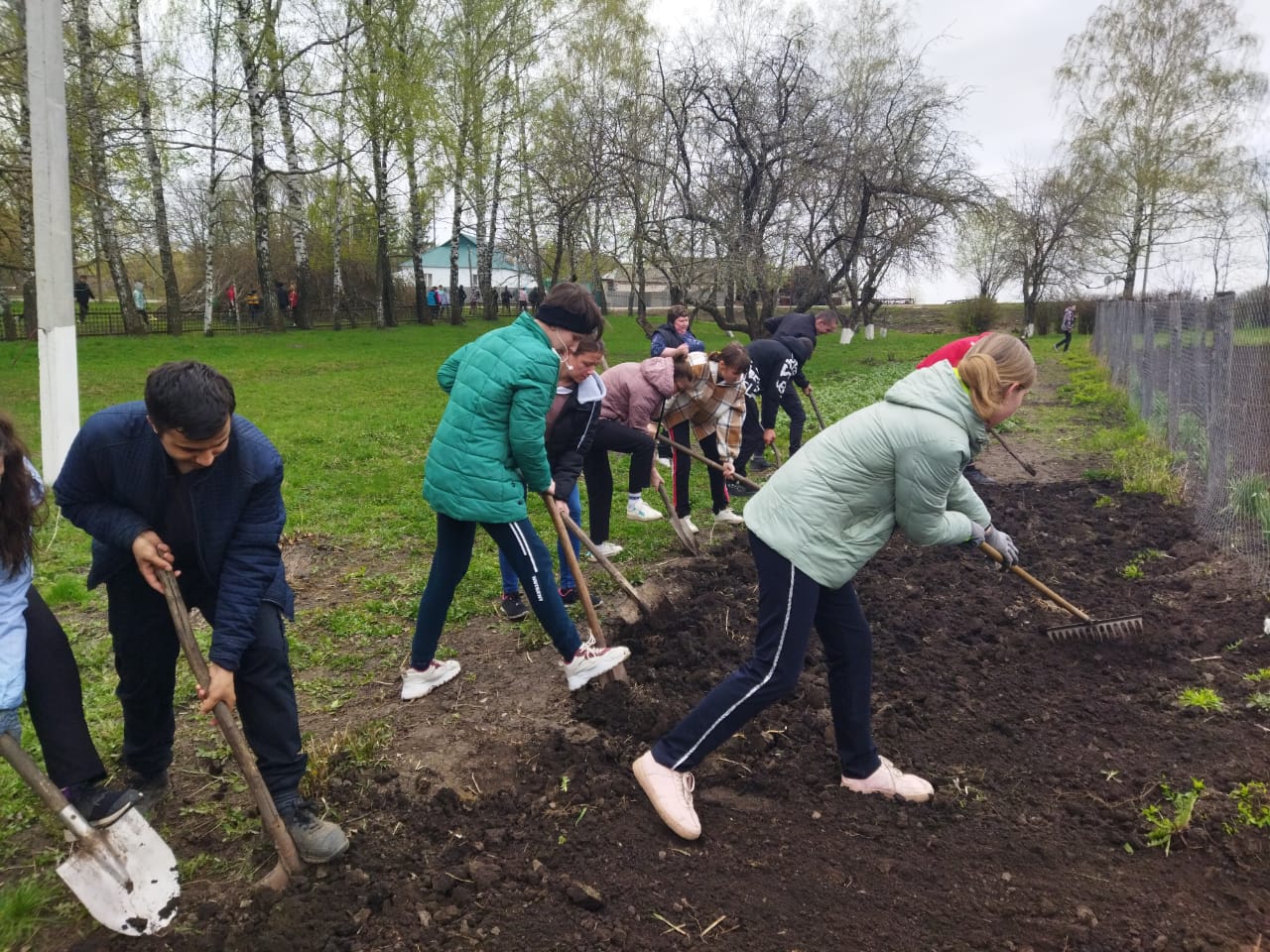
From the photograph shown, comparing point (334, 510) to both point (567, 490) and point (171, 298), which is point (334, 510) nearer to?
point (567, 490)

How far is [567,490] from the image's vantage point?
183 inches

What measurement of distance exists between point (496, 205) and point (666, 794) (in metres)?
28.5

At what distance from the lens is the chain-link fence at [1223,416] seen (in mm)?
5441

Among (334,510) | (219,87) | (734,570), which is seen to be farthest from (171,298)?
(734,570)

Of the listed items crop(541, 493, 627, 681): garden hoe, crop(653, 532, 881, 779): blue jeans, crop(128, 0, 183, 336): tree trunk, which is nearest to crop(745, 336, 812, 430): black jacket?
crop(541, 493, 627, 681): garden hoe

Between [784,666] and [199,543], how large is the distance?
1865 mm

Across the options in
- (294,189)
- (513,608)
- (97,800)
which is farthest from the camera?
(294,189)

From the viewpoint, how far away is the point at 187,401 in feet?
7.26

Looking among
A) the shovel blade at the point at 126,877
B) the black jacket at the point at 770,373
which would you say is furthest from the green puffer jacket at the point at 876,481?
the black jacket at the point at 770,373

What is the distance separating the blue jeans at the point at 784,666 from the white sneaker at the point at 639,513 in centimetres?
370

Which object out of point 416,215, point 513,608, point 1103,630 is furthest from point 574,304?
point 416,215

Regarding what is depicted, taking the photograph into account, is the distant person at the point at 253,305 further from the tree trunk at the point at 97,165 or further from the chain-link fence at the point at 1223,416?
the chain-link fence at the point at 1223,416

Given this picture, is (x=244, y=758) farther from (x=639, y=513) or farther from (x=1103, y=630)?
(x=639, y=513)

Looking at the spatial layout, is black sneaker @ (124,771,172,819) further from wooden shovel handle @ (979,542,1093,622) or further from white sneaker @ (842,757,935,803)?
wooden shovel handle @ (979,542,1093,622)
